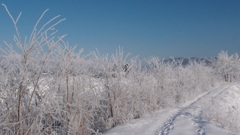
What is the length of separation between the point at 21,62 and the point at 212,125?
7214 millimetres

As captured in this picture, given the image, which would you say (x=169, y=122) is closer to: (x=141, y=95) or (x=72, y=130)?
(x=141, y=95)

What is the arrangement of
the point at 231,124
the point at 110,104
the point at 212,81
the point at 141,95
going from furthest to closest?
the point at 212,81 → the point at 141,95 → the point at 110,104 → the point at 231,124

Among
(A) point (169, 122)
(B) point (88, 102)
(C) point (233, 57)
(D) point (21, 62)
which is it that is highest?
(C) point (233, 57)

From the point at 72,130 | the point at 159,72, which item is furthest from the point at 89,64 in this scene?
the point at 159,72

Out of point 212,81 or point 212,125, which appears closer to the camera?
point 212,125

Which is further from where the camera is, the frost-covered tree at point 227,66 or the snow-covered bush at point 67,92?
the frost-covered tree at point 227,66

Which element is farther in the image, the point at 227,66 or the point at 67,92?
the point at 227,66

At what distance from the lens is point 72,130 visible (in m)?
9.42

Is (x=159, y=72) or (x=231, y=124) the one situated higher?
(x=159, y=72)

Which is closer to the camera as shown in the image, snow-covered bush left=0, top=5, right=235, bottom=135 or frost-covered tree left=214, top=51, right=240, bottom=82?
snow-covered bush left=0, top=5, right=235, bottom=135

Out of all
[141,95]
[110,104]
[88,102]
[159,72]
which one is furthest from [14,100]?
[159,72]

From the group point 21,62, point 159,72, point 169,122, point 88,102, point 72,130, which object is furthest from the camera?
point 159,72

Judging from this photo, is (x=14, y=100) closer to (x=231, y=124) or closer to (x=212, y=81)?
(x=231, y=124)

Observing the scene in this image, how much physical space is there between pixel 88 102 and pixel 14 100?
3642 mm
